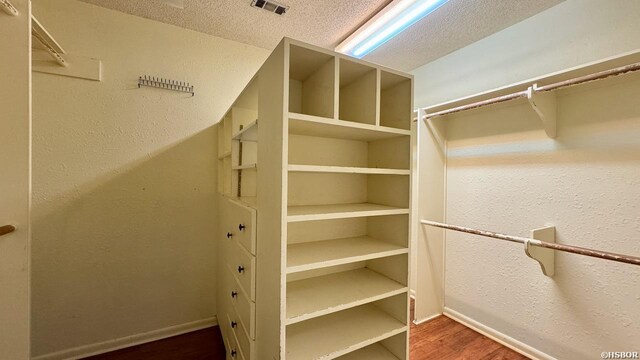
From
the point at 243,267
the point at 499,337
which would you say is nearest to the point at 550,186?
the point at 499,337

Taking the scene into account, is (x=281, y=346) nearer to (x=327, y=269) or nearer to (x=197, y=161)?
(x=327, y=269)

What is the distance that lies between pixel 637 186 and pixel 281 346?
2040 millimetres

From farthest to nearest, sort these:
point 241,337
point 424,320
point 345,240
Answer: point 424,320 → point 345,240 → point 241,337

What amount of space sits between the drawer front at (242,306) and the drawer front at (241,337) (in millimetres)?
35

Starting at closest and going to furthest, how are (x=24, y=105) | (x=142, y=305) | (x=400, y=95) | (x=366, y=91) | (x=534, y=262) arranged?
(x=24, y=105)
(x=366, y=91)
(x=400, y=95)
(x=534, y=262)
(x=142, y=305)

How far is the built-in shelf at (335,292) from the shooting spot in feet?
3.54

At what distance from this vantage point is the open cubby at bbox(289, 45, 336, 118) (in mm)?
1068

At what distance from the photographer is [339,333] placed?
1.24 m

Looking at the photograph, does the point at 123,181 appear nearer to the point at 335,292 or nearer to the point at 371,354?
the point at 335,292

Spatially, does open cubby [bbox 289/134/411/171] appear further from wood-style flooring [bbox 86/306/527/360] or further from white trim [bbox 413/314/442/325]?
white trim [bbox 413/314/442/325]

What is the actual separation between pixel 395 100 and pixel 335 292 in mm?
1096

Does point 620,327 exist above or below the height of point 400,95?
below

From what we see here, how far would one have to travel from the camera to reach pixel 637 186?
1.35 metres

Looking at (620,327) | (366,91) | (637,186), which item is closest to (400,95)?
(366,91)
